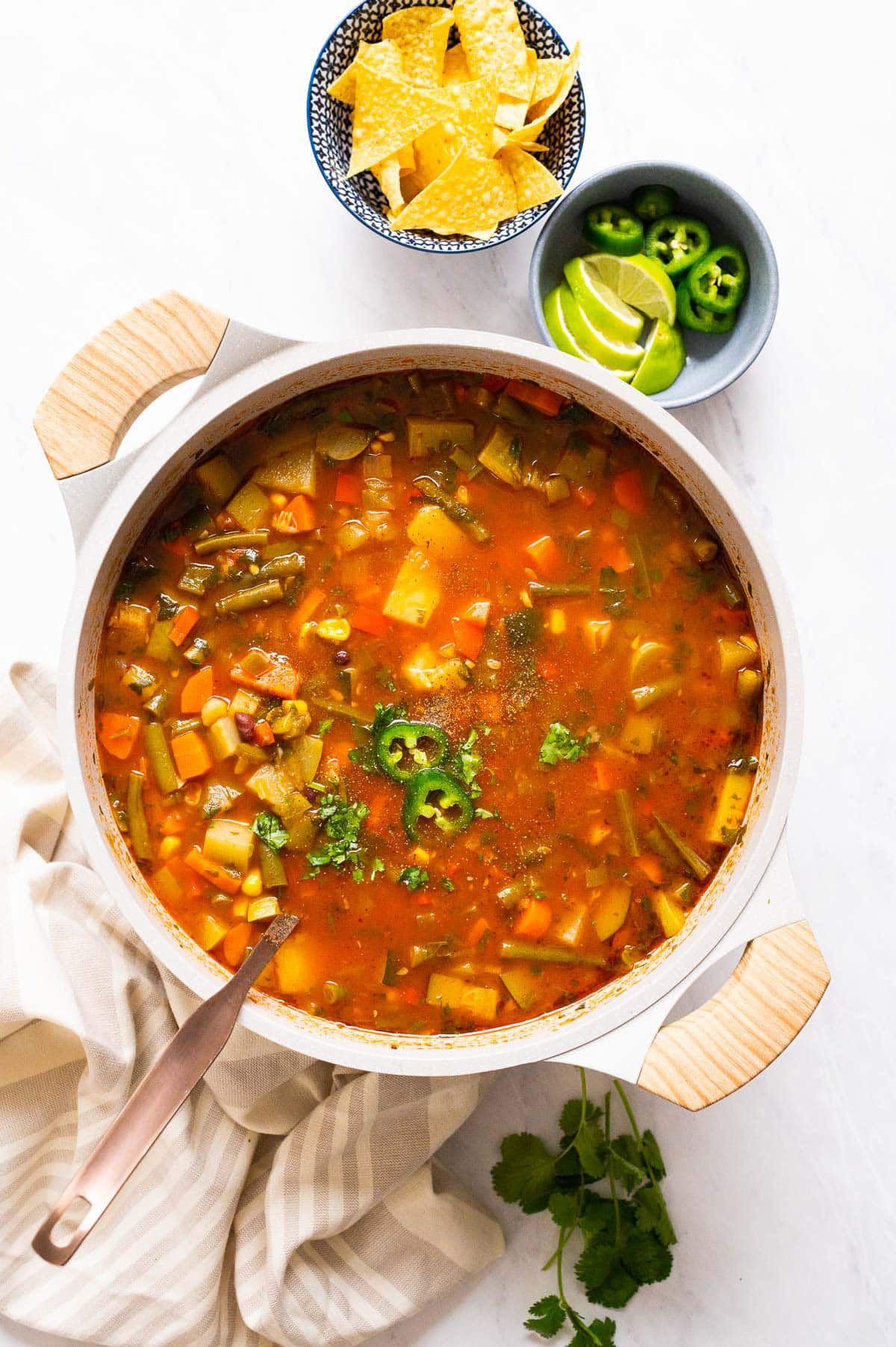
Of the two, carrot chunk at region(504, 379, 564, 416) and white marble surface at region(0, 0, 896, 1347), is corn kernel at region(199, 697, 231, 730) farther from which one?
carrot chunk at region(504, 379, 564, 416)

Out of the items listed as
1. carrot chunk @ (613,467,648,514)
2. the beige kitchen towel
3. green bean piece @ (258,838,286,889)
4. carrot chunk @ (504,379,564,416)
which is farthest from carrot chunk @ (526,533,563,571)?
the beige kitchen towel

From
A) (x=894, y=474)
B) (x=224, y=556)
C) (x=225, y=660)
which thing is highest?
(x=894, y=474)

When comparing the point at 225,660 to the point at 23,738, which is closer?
the point at 225,660

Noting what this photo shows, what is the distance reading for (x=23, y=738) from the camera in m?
3.24

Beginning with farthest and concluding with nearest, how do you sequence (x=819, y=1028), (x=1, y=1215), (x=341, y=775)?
(x=819, y=1028) → (x=1, y=1215) → (x=341, y=775)

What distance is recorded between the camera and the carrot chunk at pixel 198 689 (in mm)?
3021

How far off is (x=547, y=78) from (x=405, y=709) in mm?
1796

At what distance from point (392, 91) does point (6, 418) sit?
1467 millimetres

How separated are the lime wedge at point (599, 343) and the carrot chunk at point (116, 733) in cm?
165

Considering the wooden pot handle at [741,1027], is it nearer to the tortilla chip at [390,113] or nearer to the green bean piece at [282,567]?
the green bean piece at [282,567]

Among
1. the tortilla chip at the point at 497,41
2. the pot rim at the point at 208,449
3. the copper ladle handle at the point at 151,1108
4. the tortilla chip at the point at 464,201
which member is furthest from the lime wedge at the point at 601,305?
the copper ladle handle at the point at 151,1108

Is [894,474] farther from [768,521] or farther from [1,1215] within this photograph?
[1,1215]

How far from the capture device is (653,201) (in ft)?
10.8

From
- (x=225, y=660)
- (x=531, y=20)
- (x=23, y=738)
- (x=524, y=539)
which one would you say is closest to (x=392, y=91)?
(x=531, y=20)
